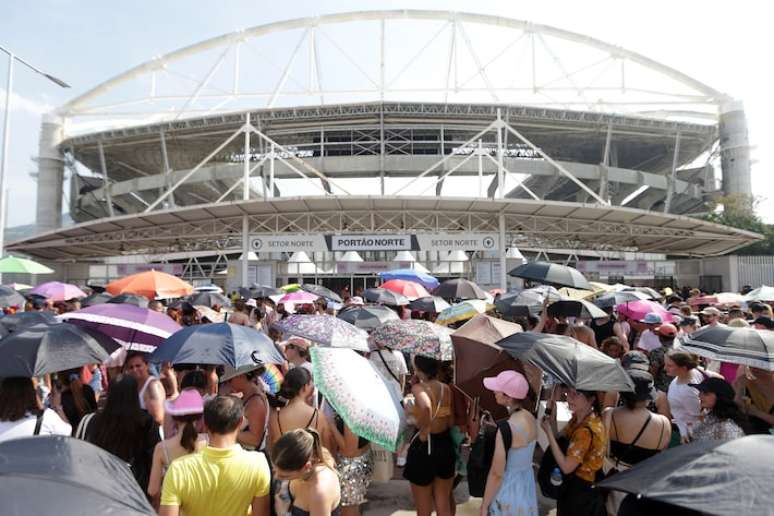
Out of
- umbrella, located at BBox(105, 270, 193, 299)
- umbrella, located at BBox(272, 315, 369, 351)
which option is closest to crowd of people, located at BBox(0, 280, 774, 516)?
umbrella, located at BBox(272, 315, 369, 351)

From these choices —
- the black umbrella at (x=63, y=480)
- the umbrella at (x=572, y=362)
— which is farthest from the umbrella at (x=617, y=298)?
the black umbrella at (x=63, y=480)

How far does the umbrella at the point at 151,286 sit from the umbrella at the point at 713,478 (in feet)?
29.9

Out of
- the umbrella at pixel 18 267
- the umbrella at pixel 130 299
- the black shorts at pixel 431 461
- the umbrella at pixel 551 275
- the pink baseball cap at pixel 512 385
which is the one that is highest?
the umbrella at pixel 18 267

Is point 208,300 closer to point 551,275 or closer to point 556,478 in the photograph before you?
point 551,275

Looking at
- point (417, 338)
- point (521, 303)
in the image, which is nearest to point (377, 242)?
point (521, 303)

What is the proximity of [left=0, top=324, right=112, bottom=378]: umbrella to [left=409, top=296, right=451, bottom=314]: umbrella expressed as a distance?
23.3 ft

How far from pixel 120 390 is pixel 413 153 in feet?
128

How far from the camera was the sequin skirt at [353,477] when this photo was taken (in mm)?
3666

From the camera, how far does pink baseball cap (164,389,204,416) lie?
3.26 m

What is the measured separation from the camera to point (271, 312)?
11195 millimetres

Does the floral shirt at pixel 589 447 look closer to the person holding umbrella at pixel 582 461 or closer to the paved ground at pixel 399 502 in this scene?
the person holding umbrella at pixel 582 461

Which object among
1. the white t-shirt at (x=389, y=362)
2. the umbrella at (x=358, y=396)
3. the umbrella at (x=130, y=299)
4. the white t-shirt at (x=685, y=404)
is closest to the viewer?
the umbrella at (x=358, y=396)

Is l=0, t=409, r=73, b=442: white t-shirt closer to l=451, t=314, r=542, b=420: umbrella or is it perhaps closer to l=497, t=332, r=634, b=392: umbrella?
l=451, t=314, r=542, b=420: umbrella

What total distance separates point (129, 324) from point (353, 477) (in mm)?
3042
